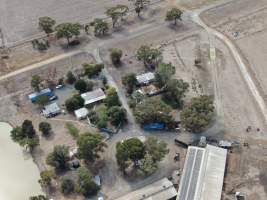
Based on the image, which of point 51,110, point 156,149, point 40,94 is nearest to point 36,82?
point 40,94

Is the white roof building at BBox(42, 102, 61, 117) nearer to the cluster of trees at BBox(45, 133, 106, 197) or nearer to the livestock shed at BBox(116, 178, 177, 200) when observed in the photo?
the cluster of trees at BBox(45, 133, 106, 197)

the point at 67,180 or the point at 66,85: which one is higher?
the point at 66,85

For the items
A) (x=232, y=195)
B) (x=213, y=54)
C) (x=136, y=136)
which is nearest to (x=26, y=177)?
(x=136, y=136)

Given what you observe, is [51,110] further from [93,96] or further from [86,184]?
[86,184]

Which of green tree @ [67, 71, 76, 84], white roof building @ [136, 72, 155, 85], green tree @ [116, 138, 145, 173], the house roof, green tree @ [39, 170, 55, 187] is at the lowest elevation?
green tree @ [39, 170, 55, 187]

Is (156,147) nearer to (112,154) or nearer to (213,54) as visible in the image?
(112,154)

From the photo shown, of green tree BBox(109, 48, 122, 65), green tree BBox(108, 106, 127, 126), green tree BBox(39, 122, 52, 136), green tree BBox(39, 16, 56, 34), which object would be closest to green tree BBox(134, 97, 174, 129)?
green tree BBox(108, 106, 127, 126)
